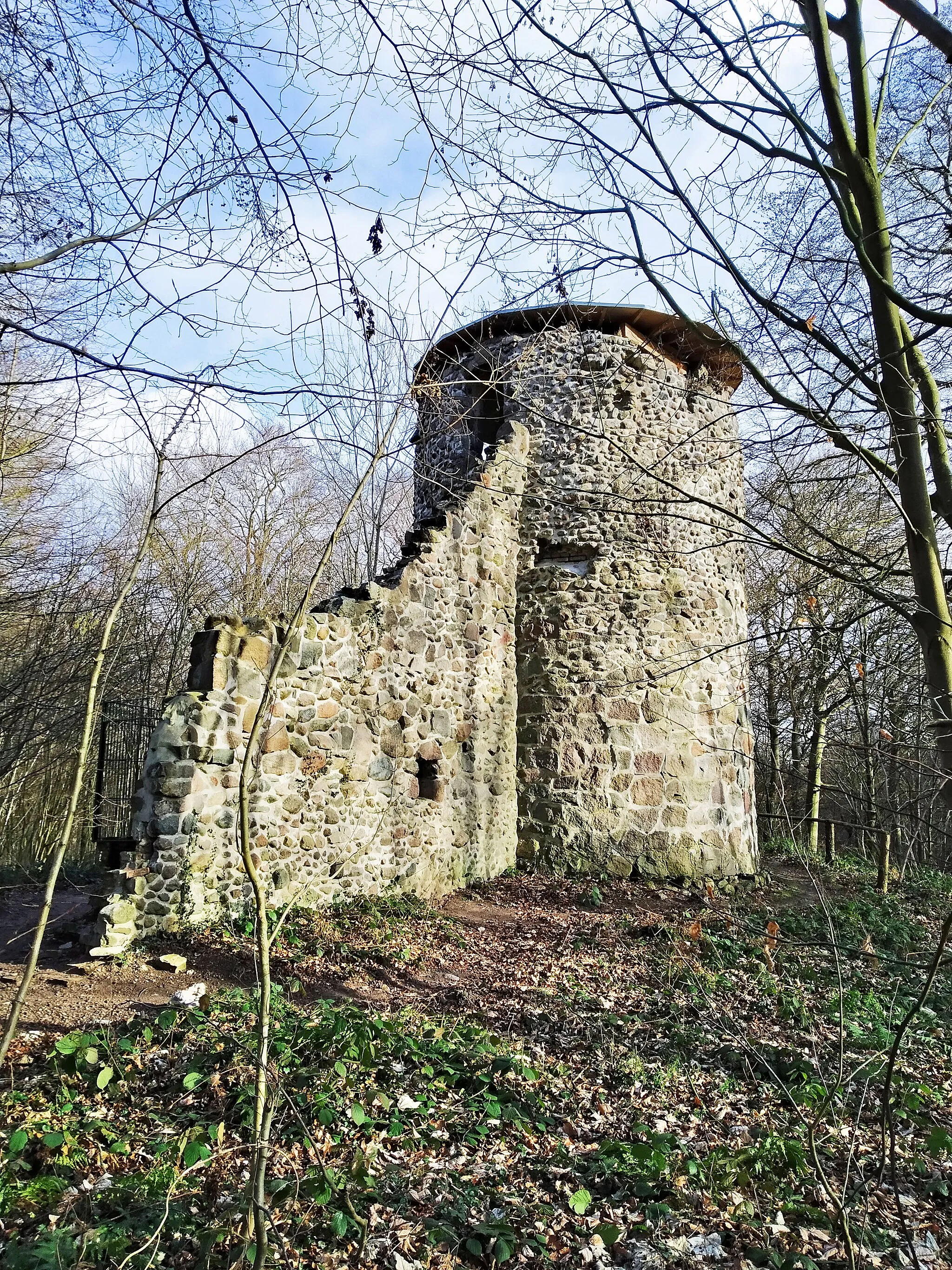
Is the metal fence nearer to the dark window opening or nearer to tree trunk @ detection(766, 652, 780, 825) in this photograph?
the dark window opening

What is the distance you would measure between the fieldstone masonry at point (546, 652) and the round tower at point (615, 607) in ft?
0.08

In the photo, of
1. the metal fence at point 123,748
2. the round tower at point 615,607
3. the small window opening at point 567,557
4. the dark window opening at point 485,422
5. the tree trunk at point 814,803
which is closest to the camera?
the round tower at point 615,607

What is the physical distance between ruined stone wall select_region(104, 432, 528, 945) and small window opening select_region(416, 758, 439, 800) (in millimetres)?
14

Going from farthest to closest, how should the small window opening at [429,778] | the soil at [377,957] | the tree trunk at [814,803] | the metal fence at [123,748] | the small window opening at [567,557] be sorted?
the tree trunk at [814,803], the metal fence at [123,748], the small window opening at [567,557], the small window opening at [429,778], the soil at [377,957]

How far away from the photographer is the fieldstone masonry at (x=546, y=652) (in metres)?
7.00

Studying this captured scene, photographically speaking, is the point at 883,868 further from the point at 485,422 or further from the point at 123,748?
the point at 123,748

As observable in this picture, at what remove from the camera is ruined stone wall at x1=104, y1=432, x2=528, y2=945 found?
563 centimetres

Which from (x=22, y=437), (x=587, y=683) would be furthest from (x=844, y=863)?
(x=22, y=437)

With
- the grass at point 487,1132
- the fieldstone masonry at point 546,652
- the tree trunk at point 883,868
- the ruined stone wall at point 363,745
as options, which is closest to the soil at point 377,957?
the grass at point 487,1132

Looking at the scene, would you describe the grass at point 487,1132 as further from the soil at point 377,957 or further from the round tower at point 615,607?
the round tower at point 615,607

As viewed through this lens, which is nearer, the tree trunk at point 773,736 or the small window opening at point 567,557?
the tree trunk at point 773,736

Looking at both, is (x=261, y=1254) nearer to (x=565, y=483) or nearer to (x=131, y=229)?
(x=131, y=229)

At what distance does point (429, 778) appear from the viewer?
25.1 feet

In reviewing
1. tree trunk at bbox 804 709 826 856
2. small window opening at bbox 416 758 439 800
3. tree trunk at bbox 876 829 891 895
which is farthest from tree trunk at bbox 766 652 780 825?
small window opening at bbox 416 758 439 800
